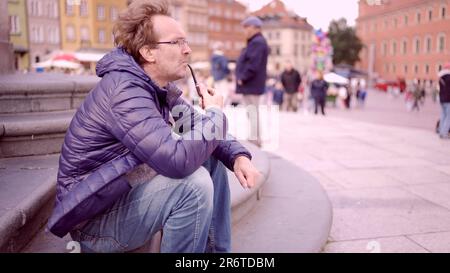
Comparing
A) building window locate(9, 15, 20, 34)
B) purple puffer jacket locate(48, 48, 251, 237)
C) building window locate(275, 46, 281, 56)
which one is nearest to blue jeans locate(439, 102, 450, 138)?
building window locate(9, 15, 20, 34)

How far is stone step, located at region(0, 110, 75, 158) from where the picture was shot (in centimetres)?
292

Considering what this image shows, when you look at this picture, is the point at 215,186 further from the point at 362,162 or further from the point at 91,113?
the point at 362,162

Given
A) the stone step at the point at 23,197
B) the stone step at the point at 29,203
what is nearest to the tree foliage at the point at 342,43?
the stone step at the point at 29,203

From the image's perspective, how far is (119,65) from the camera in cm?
178

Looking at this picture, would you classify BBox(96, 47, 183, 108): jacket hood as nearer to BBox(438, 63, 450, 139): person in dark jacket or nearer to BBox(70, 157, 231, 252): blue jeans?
BBox(70, 157, 231, 252): blue jeans

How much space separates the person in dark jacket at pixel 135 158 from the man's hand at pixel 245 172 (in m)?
0.27

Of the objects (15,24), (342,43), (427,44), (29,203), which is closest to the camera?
(29,203)

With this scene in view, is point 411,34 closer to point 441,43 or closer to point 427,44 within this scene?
point 427,44

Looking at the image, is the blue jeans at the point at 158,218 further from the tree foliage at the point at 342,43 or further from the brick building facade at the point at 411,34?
the tree foliage at the point at 342,43

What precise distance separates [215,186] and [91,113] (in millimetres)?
624

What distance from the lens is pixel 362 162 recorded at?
5.32 meters

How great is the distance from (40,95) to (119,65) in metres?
1.99

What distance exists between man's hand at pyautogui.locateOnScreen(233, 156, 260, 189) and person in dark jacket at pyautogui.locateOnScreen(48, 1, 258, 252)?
272mm

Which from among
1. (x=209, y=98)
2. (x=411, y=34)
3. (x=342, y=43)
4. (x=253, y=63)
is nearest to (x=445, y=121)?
(x=253, y=63)
